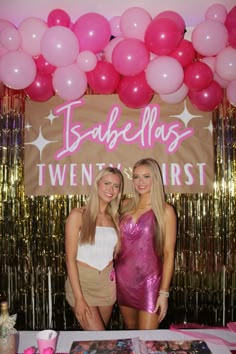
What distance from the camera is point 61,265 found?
8.87 feet

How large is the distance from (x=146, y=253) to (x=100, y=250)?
13.5 inches

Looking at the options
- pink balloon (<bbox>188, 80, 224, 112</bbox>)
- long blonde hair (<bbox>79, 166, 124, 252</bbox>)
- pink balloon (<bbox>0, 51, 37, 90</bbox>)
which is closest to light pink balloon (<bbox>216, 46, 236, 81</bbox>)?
pink balloon (<bbox>188, 80, 224, 112</bbox>)

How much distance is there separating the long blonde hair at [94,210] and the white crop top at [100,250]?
1.6 inches

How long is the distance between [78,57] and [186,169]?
1.14m

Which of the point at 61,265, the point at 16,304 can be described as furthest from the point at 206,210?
the point at 16,304

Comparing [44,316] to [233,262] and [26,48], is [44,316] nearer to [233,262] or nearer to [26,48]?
[233,262]

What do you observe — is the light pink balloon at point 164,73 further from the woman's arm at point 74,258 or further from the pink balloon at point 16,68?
the woman's arm at point 74,258

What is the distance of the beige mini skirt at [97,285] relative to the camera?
7.98ft

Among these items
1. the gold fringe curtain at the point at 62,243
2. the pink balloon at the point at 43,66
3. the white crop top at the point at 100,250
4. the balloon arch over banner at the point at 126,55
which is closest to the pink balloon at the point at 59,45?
the balloon arch over banner at the point at 126,55

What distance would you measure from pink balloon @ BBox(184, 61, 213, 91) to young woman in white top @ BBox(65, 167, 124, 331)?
836mm

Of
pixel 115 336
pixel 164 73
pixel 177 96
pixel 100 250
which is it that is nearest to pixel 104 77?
pixel 164 73

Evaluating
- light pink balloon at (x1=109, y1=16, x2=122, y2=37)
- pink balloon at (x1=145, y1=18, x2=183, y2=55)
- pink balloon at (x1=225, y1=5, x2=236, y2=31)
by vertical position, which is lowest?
pink balloon at (x1=145, y1=18, x2=183, y2=55)

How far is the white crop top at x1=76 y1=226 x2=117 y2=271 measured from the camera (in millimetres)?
2457

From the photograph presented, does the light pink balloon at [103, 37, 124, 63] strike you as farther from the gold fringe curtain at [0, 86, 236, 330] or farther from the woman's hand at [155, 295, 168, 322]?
the woman's hand at [155, 295, 168, 322]
